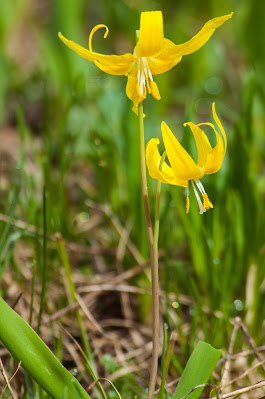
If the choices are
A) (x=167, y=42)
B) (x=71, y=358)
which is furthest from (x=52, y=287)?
(x=167, y=42)

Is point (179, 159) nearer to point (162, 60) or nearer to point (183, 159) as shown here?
point (183, 159)

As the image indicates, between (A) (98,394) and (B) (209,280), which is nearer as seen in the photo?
(A) (98,394)

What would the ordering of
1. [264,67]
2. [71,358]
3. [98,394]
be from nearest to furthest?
[98,394] → [71,358] → [264,67]

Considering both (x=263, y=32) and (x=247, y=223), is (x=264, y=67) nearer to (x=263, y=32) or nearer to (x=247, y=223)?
(x=263, y=32)

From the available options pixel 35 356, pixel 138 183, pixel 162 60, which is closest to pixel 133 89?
pixel 162 60

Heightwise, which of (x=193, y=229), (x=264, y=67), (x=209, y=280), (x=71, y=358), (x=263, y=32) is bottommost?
(x=71, y=358)

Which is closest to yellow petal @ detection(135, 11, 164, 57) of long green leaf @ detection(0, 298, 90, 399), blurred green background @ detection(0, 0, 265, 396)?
long green leaf @ detection(0, 298, 90, 399)

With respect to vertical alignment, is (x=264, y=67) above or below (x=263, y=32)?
below
